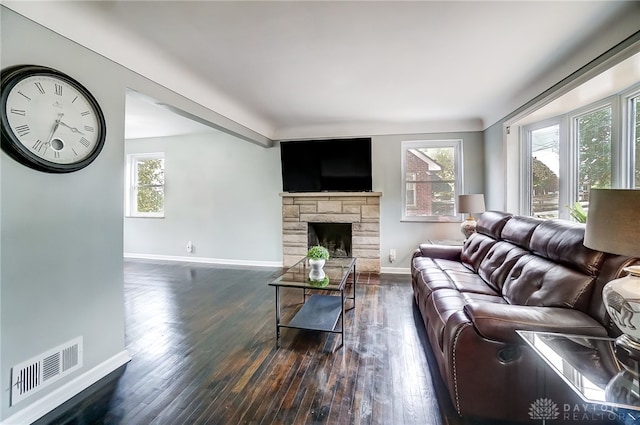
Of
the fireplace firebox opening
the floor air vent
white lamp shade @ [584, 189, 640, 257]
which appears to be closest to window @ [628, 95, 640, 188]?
white lamp shade @ [584, 189, 640, 257]

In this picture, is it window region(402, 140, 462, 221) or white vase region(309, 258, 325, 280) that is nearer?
white vase region(309, 258, 325, 280)

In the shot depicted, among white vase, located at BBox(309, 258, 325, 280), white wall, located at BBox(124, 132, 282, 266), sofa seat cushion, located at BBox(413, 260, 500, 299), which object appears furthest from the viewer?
white wall, located at BBox(124, 132, 282, 266)

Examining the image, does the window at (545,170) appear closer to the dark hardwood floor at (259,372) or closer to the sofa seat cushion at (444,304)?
the sofa seat cushion at (444,304)

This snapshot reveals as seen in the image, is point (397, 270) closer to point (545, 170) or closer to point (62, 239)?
point (545, 170)

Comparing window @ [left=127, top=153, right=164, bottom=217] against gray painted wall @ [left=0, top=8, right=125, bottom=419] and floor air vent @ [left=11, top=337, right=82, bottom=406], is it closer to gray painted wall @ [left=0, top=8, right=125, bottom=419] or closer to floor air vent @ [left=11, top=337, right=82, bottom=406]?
gray painted wall @ [left=0, top=8, right=125, bottom=419]

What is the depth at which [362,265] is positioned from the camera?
14.9ft

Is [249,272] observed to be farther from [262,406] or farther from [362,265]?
[262,406]

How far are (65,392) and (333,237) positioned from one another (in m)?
3.70

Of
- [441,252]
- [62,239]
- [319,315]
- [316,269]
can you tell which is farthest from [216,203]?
[441,252]

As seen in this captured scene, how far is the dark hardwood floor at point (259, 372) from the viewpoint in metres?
1.56

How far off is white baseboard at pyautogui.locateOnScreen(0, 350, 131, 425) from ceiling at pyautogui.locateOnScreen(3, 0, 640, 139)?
6.91 feet

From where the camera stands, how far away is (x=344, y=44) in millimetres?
2080

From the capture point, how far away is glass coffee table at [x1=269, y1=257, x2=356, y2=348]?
7.64 feet

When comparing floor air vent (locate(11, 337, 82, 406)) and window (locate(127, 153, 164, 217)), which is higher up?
window (locate(127, 153, 164, 217))
